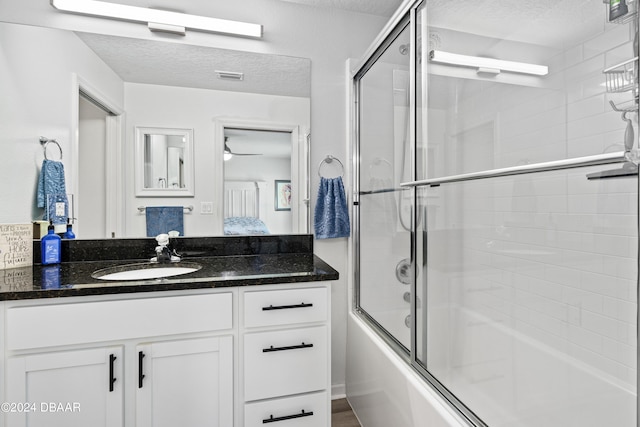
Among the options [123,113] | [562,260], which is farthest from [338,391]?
[123,113]

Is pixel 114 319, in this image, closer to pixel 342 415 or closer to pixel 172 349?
pixel 172 349

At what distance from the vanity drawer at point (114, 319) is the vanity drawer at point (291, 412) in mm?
377

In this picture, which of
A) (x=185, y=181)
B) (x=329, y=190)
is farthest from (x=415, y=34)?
(x=185, y=181)

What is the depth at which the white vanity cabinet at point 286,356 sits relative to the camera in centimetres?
139

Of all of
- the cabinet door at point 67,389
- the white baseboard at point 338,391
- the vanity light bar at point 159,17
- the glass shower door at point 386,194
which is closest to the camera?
the cabinet door at point 67,389

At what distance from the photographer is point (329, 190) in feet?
6.64

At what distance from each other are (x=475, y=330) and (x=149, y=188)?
5.50ft

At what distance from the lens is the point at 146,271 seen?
5.43 ft

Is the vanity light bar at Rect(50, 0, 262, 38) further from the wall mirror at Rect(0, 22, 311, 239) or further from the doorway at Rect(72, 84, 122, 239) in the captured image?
the doorway at Rect(72, 84, 122, 239)

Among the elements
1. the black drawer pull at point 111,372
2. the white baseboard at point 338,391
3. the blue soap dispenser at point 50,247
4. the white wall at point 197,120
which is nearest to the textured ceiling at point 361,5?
the white wall at point 197,120

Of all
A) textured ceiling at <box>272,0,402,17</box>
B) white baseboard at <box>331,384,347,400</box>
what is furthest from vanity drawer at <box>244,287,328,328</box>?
textured ceiling at <box>272,0,402,17</box>

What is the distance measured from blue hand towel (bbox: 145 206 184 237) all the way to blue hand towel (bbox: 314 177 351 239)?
0.78 metres

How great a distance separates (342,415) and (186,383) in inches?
39.4

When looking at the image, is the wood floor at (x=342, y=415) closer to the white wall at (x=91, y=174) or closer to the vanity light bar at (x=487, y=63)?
the white wall at (x=91, y=174)
